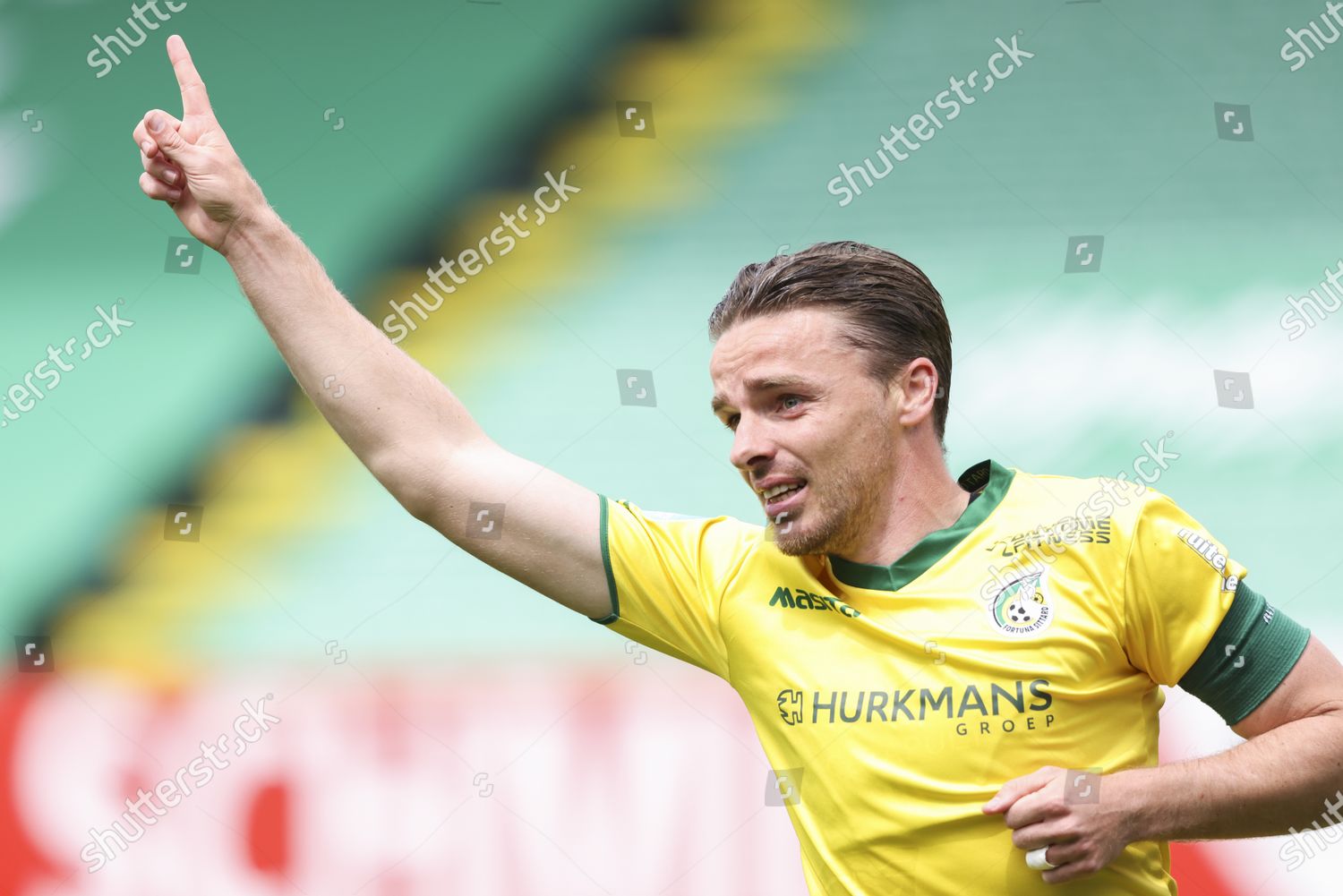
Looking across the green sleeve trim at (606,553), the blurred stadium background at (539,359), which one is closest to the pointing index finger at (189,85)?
the green sleeve trim at (606,553)

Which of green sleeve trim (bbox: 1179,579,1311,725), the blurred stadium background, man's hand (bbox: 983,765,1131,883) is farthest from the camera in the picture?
the blurred stadium background

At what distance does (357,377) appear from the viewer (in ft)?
4.67

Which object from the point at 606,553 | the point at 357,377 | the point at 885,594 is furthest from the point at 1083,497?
the point at 357,377

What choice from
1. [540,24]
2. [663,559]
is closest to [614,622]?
[663,559]

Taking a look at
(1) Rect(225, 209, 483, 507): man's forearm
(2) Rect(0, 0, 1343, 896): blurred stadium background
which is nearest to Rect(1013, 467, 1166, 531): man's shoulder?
(1) Rect(225, 209, 483, 507): man's forearm

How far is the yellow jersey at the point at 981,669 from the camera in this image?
1.37 metres

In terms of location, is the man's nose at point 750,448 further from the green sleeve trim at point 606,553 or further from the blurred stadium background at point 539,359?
the blurred stadium background at point 539,359

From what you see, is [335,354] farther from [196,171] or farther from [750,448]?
[750,448]

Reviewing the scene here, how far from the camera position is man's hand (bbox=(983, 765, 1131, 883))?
1297mm

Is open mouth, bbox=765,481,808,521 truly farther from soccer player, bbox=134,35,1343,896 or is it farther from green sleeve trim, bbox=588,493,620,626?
green sleeve trim, bbox=588,493,620,626

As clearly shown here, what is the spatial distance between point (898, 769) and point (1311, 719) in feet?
1.48

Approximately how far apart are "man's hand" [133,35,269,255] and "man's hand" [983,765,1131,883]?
104 cm

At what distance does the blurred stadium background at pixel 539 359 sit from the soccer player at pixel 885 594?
3.54 feet

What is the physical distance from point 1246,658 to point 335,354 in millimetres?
1067
